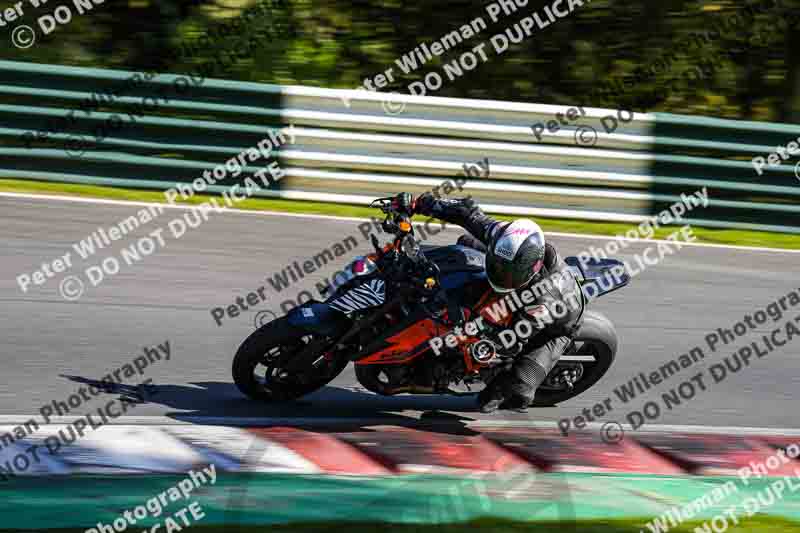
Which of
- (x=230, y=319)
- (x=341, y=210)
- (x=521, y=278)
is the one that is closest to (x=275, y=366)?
(x=521, y=278)

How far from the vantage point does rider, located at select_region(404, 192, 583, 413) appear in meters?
6.70

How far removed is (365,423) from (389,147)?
5754 millimetres

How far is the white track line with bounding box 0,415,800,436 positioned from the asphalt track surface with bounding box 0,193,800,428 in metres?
0.07

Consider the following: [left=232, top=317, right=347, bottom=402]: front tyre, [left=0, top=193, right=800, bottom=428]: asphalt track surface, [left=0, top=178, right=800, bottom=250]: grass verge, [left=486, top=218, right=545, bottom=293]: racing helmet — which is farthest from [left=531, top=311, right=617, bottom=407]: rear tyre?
[left=0, top=178, right=800, bottom=250]: grass verge

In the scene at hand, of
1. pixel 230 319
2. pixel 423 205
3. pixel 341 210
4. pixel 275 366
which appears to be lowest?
pixel 341 210

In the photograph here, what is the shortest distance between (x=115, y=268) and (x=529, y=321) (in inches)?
164

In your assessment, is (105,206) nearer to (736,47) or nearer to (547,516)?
(547,516)

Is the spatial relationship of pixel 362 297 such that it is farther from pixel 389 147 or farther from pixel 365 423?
pixel 389 147

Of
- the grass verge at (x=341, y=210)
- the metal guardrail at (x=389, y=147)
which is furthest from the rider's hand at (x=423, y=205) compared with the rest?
the metal guardrail at (x=389, y=147)

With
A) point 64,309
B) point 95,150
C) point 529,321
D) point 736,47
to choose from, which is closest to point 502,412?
point 529,321

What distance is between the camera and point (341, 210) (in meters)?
A: 12.2

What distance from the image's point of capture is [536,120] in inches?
507

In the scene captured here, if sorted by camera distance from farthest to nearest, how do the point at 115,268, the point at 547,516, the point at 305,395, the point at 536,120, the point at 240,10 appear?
the point at 240,10, the point at 536,120, the point at 115,268, the point at 305,395, the point at 547,516

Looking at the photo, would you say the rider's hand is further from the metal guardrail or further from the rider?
the metal guardrail
